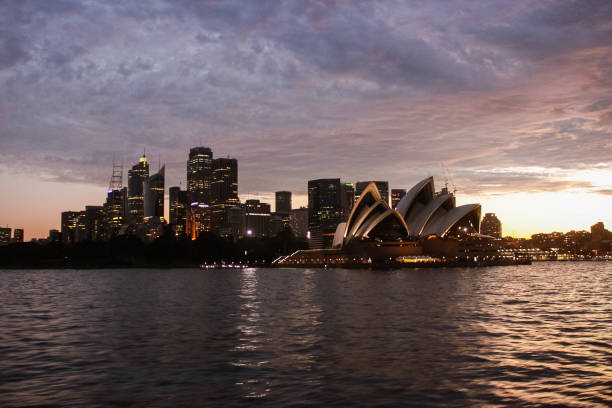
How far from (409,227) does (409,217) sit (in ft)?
8.48

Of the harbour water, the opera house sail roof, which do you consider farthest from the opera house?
the harbour water

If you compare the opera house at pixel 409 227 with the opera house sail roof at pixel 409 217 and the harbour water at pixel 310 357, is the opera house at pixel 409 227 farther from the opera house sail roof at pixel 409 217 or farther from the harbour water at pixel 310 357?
the harbour water at pixel 310 357

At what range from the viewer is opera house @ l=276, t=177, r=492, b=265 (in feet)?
440

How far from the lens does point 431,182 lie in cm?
12912

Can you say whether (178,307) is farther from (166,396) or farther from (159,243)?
(159,243)

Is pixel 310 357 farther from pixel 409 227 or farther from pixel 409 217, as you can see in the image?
pixel 409 217

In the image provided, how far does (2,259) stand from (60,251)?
55.1 ft

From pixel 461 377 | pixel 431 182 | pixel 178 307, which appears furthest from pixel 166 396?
pixel 431 182

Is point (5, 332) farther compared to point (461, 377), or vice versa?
point (5, 332)

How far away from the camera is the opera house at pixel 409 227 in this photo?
13412cm

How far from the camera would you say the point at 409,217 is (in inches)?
5497

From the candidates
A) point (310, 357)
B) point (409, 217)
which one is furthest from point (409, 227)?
point (310, 357)

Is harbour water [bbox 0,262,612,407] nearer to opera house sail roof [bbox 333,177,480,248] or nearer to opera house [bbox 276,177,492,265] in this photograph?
opera house sail roof [bbox 333,177,480,248]

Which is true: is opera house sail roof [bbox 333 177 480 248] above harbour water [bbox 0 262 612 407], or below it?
above
